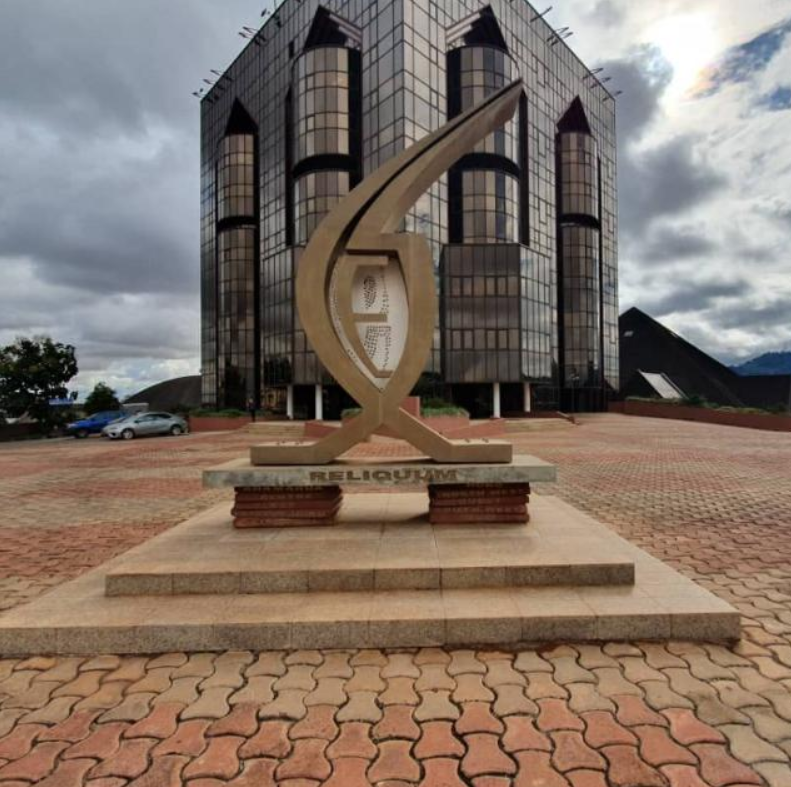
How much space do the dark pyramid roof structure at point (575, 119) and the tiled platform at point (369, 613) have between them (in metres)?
54.8

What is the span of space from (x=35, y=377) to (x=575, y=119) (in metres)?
50.9

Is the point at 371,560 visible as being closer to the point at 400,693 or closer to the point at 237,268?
the point at 400,693

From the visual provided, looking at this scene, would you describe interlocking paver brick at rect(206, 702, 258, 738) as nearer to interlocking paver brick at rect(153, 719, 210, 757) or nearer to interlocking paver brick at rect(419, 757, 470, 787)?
interlocking paver brick at rect(153, 719, 210, 757)

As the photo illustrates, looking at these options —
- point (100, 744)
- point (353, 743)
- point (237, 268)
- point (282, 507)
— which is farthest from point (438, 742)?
point (237, 268)

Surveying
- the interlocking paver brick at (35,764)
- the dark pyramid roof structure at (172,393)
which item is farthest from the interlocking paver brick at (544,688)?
the dark pyramid roof structure at (172,393)

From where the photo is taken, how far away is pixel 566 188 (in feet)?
162

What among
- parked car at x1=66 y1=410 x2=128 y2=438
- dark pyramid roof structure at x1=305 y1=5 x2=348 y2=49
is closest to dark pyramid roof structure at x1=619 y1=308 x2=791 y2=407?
dark pyramid roof structure at x1=305 y1=5 x2=348 y2=49

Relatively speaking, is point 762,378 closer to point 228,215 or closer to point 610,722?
point 228,215

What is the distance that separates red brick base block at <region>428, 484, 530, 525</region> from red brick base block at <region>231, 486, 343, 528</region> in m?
1.29

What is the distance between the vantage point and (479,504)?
19.6ft

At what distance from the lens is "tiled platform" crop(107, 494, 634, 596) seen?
444 cm

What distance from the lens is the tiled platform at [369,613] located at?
382 cm

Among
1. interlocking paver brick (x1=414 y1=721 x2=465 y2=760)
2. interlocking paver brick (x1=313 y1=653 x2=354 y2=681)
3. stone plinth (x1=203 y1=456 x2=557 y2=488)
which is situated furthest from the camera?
stone plinth (x1=203 y1=456 x2=557 y2=488)

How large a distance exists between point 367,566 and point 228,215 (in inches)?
1942
